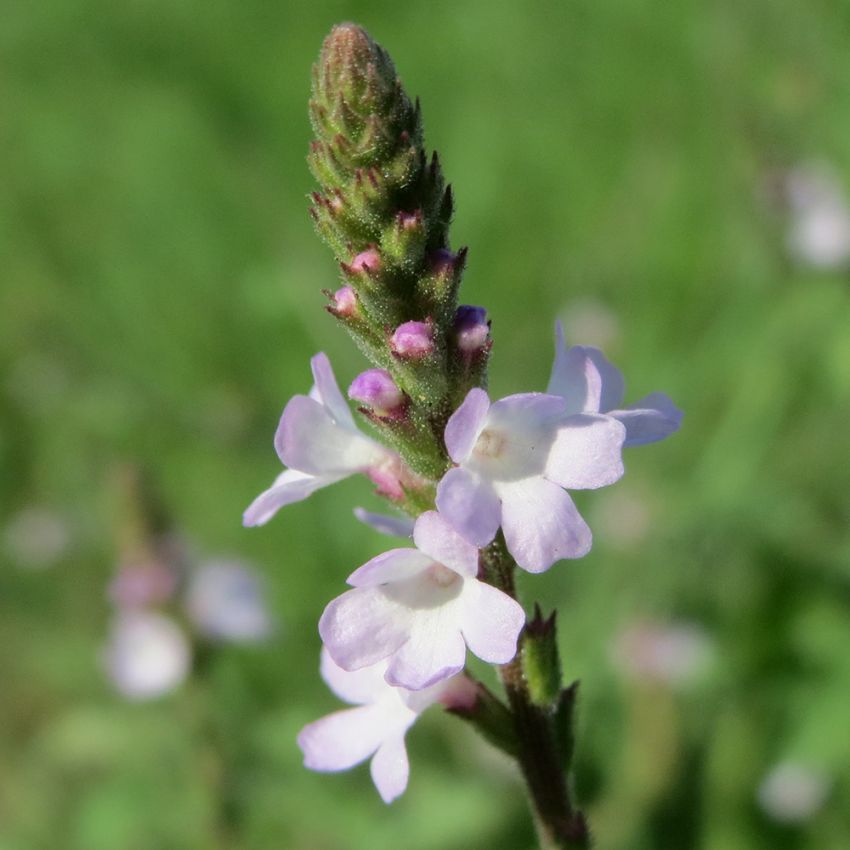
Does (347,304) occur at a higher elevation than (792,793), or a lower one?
higher

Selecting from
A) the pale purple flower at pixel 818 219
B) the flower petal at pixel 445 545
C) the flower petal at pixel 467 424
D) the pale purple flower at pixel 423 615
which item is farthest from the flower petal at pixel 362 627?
the pale purple flower at pixel 818 219

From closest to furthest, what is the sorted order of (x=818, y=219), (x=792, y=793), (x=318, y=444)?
(x=318, y=444), (x=792, y=793), (x=818, y=219)

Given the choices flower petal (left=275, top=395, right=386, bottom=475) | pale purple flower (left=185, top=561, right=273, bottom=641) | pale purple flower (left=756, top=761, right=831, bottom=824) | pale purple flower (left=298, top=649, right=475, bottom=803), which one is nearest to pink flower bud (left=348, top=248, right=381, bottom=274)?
flower petal (left=275, top=395, right=386, bottom=475)

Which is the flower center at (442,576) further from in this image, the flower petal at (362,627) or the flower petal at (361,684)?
the flower petal at (361,684)

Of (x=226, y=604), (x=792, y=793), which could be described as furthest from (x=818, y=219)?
(x=226, y=604)

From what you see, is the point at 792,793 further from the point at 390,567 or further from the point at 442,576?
the point at 390,567

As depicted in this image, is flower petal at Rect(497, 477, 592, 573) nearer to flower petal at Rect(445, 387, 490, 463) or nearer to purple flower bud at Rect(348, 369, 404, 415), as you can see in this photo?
flower petal at Rect(445, 387, 490, 463)
